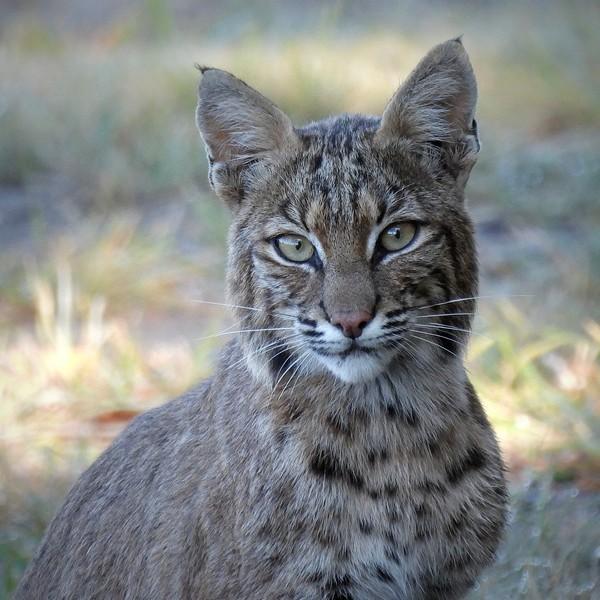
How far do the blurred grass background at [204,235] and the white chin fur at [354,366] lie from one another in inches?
56.5

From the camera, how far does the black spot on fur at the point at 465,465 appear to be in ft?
13.4

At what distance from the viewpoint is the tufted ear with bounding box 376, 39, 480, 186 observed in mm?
4125

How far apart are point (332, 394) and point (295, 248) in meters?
0.50

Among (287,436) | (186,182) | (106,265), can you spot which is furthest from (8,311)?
(287,436)

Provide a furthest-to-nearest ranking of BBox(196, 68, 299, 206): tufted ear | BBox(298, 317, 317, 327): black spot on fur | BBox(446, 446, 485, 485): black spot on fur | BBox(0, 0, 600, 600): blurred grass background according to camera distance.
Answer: BBox(0, 0, 600, 600): blurred grass background, BBox(196, 68, 299, 206): tufted ear, BBox(446, 446, 485, 485): black spot on fur, BBox(298, 317, 317, 327): black spot on fur

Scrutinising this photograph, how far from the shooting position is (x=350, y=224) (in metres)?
3.91

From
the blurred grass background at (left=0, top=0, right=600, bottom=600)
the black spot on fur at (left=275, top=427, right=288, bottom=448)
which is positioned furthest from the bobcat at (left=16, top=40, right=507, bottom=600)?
the blurred grass background at (left=0, top=0, right=600, bottom=600)

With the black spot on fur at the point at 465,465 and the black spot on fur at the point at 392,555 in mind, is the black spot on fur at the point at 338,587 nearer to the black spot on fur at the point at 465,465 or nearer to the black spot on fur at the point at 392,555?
the black spot on fur at the point at 392,555

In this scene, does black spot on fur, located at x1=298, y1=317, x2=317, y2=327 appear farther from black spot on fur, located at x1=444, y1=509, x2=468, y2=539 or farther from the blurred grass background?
the blurred grass background

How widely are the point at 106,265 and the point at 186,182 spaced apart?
193 cm

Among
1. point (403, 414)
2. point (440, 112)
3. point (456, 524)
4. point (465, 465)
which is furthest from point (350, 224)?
point (456, 524)

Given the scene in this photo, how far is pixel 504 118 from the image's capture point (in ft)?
39.6

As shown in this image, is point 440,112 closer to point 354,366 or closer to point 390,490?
point 354,366

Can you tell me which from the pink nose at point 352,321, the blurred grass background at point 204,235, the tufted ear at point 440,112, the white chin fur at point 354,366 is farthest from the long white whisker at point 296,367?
the blurred grass background at point 204,235
